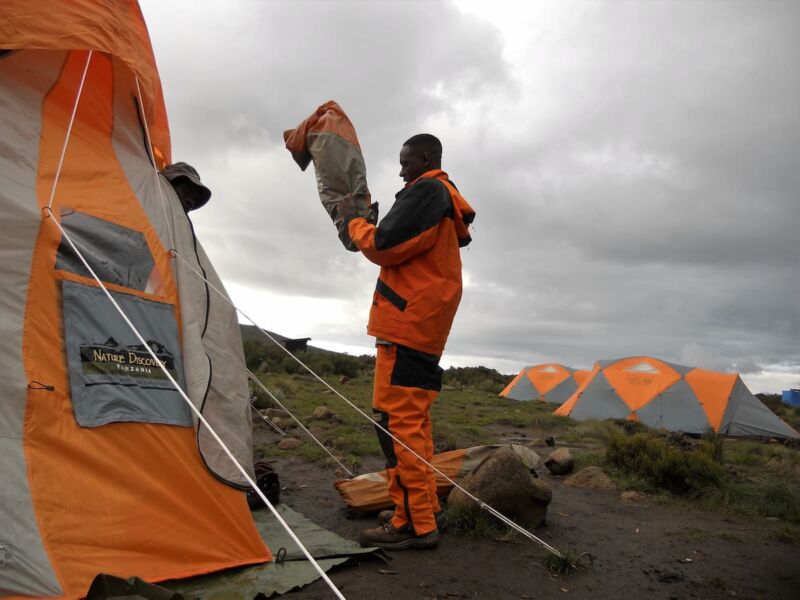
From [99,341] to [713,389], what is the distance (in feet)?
39.0

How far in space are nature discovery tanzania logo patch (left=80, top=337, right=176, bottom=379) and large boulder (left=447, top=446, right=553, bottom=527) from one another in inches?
88.2

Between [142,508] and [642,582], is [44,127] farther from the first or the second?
[642,582]

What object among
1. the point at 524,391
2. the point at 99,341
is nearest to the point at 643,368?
the point at 524,391

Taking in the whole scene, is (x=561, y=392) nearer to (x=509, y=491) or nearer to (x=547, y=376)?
(x=547, y=376)

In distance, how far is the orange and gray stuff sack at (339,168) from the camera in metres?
3.85

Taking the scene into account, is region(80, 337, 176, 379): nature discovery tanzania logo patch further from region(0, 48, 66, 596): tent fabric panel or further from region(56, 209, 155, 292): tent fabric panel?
region(56, 209, 155, 292): tent fabric panel

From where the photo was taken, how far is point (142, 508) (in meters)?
2.75

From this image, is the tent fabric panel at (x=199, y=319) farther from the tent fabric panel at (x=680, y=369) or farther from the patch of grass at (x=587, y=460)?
the tent fabric panel at (x=680, y=369)

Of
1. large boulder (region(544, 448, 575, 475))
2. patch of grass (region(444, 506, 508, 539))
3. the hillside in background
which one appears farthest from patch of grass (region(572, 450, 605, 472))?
the hillside in background

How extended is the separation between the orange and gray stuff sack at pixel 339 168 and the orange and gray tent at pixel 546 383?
1462 cm

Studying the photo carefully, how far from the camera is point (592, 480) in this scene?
5.72 metres

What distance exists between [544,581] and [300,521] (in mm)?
1724

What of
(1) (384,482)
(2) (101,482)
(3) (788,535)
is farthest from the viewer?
(1) (384,482)

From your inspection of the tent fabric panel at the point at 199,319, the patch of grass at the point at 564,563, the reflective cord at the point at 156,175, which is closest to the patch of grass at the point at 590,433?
the patch of grass at the point at 564,563
